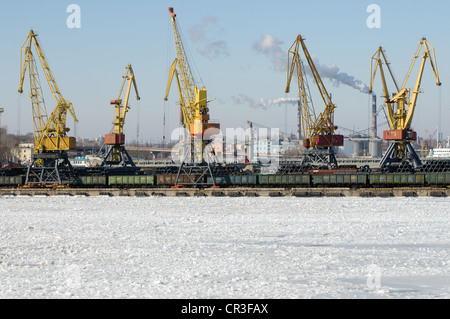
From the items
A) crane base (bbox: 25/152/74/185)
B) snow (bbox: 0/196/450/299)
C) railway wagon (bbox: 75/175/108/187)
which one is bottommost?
snow (bbox: 0/196/450/299)

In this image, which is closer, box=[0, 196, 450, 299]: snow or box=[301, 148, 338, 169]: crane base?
box=[0, 196, 450, 299]: snow

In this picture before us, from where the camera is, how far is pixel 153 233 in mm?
40531

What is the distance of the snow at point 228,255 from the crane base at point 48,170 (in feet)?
146

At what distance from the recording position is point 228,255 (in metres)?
31.1

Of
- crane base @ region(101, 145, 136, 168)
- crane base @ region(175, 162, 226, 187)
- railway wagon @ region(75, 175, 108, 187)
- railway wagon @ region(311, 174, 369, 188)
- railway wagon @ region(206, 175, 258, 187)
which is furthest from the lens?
crane base @ region(101, 145, 136, 168)

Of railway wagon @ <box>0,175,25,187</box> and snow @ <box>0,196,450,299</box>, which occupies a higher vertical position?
railway wagon @ <box>0,175,25,187</box>

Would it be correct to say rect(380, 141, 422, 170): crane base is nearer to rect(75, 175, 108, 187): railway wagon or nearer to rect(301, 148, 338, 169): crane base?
rect(301, 148, 338, 169): crane base

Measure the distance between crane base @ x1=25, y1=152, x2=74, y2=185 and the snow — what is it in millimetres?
44627

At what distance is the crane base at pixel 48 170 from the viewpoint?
3873 inches

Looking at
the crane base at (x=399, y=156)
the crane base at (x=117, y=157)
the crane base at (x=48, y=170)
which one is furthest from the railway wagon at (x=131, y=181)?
the crane base at (x=399, y=156)

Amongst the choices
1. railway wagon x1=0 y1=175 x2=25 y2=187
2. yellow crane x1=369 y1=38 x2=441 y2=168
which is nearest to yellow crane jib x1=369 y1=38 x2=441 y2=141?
yellow crane x1=369 y1=38 x2=441 y2=168

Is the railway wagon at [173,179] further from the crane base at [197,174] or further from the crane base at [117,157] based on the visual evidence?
the crane base at [117,157]

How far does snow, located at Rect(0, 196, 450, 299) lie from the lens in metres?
23.6

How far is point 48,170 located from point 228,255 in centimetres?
7538
